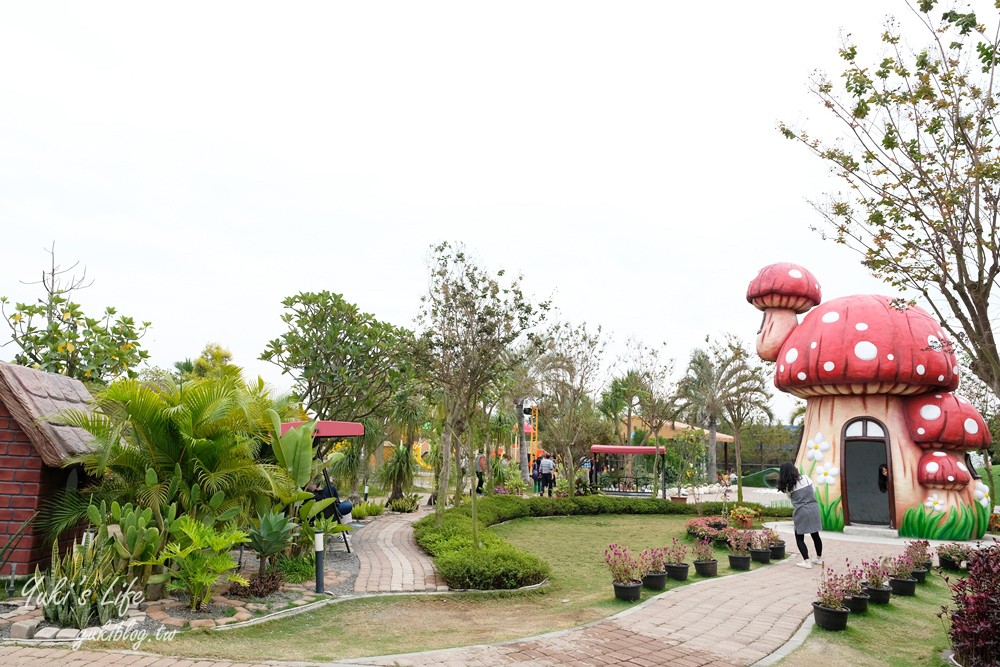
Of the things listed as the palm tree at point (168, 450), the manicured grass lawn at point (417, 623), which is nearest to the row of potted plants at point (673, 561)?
the manicured grass lawn at point (417, 623)

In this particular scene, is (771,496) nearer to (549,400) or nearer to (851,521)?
(549,400)

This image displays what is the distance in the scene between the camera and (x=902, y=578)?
9.17 m

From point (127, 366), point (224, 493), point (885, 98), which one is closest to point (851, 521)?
point (885, 98)

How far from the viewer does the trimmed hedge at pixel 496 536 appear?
927 centimetres

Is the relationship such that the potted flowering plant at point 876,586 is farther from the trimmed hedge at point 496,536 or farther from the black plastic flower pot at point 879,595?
the trimmed hedge at point 496,536

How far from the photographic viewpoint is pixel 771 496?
29.1 metres

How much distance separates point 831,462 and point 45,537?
15046 mm

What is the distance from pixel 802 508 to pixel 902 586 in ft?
7.11

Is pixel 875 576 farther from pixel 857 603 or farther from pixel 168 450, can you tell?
pixel 168 450

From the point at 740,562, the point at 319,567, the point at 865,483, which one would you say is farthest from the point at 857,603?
the point at 865,483

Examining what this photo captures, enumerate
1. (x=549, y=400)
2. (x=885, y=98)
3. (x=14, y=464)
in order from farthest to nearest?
(x=549, y=400), (x=14, y=464), (x=885, y=98)

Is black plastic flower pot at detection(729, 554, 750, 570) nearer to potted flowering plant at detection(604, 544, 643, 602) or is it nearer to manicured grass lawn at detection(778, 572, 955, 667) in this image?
manicured grass lawn at detection(778, 572, 955, 667)

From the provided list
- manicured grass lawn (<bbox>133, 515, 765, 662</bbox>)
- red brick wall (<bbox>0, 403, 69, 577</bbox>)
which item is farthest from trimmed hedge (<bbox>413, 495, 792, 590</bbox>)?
red brick wall (<bbox>0, 403, 69, 577</bbox>)

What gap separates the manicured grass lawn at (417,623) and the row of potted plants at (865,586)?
205cm
